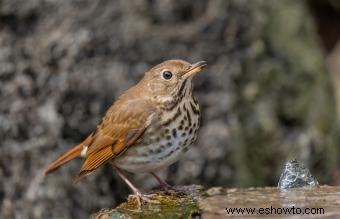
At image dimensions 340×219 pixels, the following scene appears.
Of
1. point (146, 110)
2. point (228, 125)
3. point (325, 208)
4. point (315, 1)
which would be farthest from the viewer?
point (315, 1)

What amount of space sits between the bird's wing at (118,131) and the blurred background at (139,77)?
1.54m

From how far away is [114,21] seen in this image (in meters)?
7.05

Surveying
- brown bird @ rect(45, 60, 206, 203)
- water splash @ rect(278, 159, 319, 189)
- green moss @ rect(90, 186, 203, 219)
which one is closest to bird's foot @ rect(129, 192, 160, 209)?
green moss @ rect(90, 186, 203, 219)

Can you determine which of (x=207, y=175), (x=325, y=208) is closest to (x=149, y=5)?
(x=207, y=175)

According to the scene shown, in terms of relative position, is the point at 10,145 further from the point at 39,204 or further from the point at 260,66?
the point at 260,66

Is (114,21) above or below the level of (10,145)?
above

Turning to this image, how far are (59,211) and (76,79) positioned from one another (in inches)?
41.8

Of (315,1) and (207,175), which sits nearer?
(207,175)

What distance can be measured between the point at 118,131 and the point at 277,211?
137 cm

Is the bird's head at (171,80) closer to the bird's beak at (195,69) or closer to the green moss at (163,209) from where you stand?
the bird's beak at (195,69)

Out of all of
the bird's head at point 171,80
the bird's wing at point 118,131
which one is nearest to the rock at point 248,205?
the bird's wing at point 118,131

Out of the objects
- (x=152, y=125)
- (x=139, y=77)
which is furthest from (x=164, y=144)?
(x=139, y=77)

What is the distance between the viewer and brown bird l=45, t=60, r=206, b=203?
4930 millimetres

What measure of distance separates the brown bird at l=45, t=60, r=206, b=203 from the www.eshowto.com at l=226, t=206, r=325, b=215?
0.77 metres
